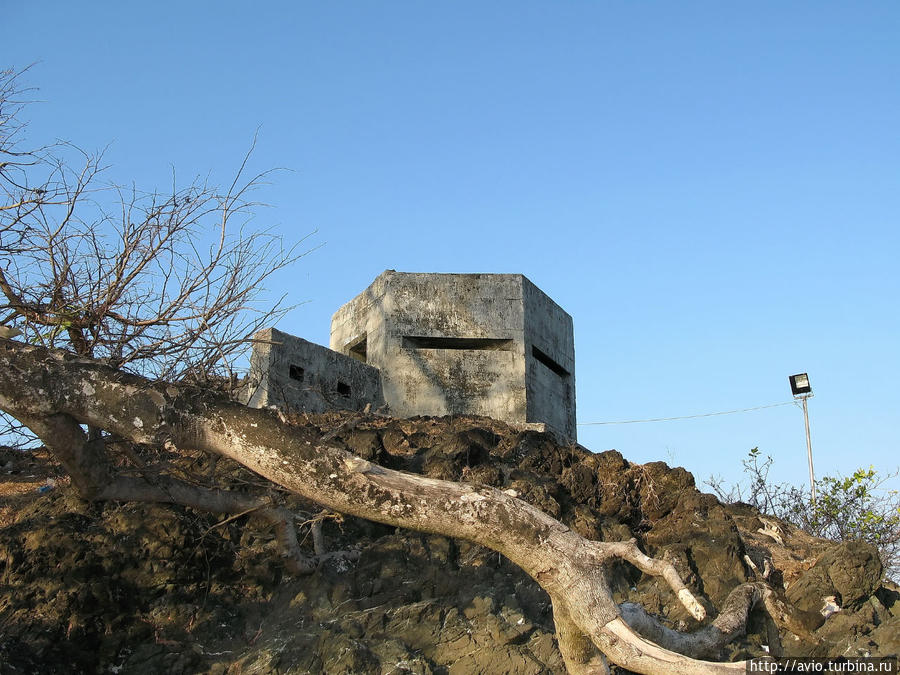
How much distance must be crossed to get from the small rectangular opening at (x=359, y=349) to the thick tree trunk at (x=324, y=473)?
9.87 m

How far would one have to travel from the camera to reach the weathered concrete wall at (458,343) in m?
14.1

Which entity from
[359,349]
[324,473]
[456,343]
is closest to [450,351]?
[456,343]

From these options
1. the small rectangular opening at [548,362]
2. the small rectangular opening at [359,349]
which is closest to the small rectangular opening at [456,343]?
the small rectangular opening at [548,362]

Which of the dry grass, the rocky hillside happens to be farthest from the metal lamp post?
the dry grass

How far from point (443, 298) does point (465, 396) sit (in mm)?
1668

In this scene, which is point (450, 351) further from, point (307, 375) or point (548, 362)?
point (307, 375)

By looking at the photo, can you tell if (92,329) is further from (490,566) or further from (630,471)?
(630,471)

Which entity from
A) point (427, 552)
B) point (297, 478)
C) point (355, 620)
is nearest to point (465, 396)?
point (427, 552)

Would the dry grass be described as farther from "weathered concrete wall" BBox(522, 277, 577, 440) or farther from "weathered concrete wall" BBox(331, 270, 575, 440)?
"weathered concrete wall" BBox(522, 277, 577, 440)

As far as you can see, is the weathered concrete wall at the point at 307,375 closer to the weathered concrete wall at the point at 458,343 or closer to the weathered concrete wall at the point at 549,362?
the weathered concrete wall at the point at 458,343

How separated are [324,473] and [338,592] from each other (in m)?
3.26

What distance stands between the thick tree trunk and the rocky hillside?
202 cm

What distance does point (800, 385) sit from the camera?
14.7 m

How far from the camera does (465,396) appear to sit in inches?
554
